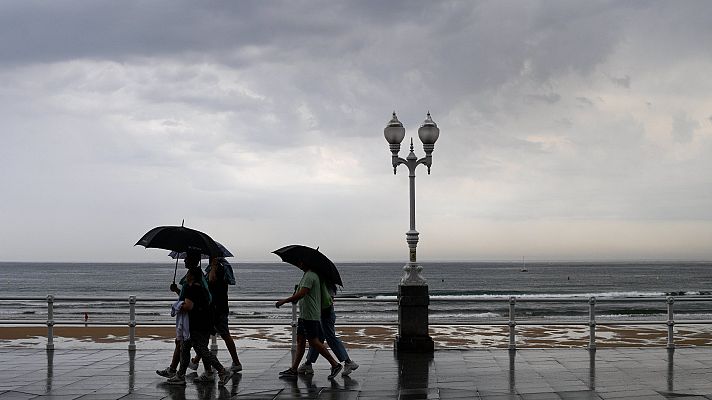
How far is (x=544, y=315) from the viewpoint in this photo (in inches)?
1532

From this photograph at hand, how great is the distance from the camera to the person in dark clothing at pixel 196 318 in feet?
35.9

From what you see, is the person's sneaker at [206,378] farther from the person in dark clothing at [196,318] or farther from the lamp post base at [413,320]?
the lamp post base at [413,320]

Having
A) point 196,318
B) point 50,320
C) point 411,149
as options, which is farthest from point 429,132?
point 50,320

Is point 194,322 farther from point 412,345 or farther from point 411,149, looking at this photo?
point 411,149

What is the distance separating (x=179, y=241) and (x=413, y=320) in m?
4.90

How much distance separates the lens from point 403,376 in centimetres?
1173

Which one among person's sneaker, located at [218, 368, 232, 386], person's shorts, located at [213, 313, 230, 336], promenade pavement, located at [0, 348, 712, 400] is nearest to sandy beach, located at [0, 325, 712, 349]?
promenade pavement, located at [0, 348, 712, 400]

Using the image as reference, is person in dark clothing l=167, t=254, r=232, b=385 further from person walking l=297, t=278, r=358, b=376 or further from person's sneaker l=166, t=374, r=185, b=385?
person walking l=297, t=278, r=358, b=376

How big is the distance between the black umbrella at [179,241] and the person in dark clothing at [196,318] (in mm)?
186

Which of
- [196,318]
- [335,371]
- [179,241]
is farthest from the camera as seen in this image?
[335,371]

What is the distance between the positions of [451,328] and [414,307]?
43.1ft

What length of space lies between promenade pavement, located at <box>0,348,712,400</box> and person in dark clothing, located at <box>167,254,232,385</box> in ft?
1.07

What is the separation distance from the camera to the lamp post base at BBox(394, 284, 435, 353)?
14.3 metres

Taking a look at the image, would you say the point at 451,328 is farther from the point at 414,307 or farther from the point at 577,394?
the point at 577,394
